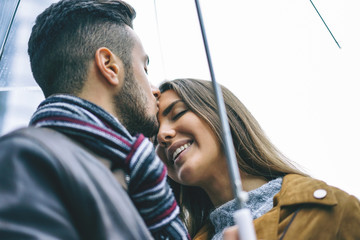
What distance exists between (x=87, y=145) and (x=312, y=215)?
0.95 meters

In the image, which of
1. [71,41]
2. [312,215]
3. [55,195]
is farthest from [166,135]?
[55,195]

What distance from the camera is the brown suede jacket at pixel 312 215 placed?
4.09 ft

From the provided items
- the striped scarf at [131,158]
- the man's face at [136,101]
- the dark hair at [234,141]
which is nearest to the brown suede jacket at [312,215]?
the dark hair at [234,141]

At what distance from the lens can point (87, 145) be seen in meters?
0.98

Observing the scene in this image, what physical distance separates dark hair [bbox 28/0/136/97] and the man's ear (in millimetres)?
31

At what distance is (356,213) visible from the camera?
1.26 meters

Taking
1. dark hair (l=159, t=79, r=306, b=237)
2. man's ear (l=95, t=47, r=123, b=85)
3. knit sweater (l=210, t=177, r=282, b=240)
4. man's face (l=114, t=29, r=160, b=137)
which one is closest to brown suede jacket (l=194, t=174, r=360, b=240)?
knit sweater (l=210, t=177, r=282, b=240)

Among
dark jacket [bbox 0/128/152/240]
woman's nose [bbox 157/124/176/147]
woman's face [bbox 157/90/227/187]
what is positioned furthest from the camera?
woman's nose [bbox 157/124/176/147]

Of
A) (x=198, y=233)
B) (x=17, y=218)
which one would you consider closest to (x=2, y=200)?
(x=17, y=218)

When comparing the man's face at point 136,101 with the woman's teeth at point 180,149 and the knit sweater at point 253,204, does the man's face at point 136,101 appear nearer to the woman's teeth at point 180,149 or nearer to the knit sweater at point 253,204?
the woman's teeth at point 180,149

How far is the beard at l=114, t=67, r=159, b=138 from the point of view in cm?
133

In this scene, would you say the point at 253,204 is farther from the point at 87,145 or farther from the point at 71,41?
the point at 71,41

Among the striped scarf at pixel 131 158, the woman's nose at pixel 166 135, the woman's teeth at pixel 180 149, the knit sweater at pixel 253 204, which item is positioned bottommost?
the knit sweater at pixel 253 204

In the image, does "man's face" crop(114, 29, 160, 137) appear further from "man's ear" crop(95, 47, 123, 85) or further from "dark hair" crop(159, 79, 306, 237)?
"dark hair" crop(159, 79, 306, 237)
